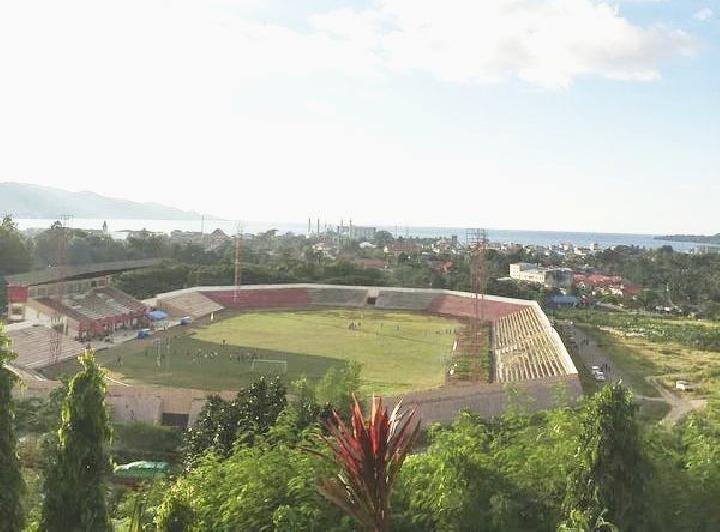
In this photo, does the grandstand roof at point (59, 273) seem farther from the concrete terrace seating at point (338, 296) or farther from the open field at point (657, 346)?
the open field at point (657, 346)

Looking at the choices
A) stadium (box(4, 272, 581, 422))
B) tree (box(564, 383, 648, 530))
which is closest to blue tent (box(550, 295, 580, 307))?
stadium (box(4, 272, 581, 422))

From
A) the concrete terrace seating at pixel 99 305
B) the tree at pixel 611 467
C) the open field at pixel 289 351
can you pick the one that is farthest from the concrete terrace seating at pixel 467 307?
the tree at pixel 611 467

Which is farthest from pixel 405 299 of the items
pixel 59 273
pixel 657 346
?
pixel 59 273

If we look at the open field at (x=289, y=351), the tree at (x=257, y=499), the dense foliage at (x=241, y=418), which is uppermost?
the tree at (x=257, y=499)

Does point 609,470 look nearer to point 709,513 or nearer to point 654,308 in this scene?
point 709,513

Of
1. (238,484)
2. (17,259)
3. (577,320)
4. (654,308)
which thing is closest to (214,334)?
(17,259)

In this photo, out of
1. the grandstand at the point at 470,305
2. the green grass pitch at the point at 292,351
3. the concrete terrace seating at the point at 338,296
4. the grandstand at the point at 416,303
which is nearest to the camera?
the green grass pitch at the point at 292,351

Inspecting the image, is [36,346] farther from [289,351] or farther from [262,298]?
[262,298]
